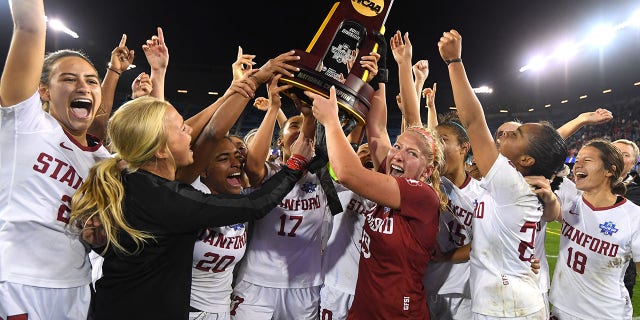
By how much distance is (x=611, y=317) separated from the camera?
123 inches

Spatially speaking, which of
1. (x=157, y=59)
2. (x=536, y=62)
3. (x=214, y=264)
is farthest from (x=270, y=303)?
(x=536, y=62)

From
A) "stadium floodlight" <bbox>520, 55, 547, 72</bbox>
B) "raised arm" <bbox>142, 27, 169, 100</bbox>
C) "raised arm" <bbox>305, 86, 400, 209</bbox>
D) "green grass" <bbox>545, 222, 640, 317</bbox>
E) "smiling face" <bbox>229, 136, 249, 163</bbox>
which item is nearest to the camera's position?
"raised arm" <bbox>305, 86, 400, 209</bbox>

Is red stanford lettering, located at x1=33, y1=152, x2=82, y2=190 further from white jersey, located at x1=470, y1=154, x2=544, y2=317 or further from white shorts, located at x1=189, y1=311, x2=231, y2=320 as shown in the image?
white jersey, located at x1=470, y1=154, x2=544, y2=317

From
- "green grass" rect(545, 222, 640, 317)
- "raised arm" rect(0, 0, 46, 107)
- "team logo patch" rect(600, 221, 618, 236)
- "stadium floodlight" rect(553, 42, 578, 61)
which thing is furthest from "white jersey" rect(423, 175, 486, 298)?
"stadium floodlight" rect(553, 42, 578, 61)

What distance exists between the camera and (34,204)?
1.98 metres

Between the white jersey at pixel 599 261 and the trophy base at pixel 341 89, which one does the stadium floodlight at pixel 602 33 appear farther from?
the trophy base at pixel 341 89

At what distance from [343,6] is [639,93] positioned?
3060cm

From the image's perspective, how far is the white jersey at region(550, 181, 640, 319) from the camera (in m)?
3.14

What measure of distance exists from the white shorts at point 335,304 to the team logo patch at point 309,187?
2.57 ft

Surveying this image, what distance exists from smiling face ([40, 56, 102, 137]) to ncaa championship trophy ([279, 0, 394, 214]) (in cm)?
105

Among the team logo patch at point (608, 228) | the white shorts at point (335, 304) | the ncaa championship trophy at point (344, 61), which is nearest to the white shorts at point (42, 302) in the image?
the ncaa championship trophy at point (344, 61)

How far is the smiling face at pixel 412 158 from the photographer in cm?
253

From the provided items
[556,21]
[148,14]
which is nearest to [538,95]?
[556,21]

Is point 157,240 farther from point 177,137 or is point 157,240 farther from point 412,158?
point 412,158
